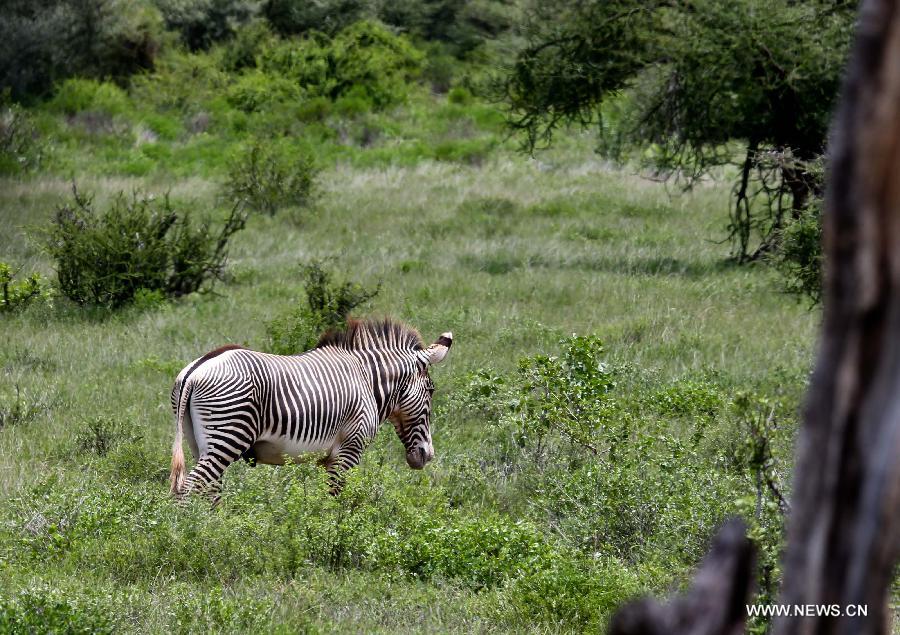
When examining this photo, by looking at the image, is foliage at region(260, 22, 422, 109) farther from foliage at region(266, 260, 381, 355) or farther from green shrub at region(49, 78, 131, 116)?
foliage at region(266, 260, 381, 355)

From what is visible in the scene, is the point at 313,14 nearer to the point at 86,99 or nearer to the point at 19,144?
the point at 86,99

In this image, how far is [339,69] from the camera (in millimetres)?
34375

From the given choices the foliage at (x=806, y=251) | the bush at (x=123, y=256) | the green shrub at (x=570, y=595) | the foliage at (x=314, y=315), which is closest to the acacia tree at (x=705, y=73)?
the foliage at (x=806, y=251)

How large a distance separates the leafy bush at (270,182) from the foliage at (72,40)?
29.1ft

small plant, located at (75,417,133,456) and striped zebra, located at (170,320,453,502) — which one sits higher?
striped zebra, located at (170,320,453,502)

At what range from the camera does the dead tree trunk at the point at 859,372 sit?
1707 mm

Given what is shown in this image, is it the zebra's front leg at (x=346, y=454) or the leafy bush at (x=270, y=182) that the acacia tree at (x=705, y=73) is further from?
the zebra's front leg at (x=346, y=454)

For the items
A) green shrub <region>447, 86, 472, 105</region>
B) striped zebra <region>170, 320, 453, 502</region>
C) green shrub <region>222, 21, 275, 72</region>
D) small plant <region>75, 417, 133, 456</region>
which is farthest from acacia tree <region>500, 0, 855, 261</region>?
green shrub <region>222, 21, 275, 72</region>

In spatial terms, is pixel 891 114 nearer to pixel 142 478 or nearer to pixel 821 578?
pixel 821 578

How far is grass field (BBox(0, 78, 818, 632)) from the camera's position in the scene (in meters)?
6.04

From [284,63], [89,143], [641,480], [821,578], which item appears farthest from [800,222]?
[284,63]

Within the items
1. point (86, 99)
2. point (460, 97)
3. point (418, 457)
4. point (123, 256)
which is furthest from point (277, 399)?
point (460, 97)

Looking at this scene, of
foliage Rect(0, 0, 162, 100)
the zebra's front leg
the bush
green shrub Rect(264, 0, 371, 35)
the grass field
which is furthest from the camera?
green shrub Rect(264, 0, 371, 35)

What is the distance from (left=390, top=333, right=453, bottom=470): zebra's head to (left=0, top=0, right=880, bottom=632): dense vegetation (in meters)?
0.19
